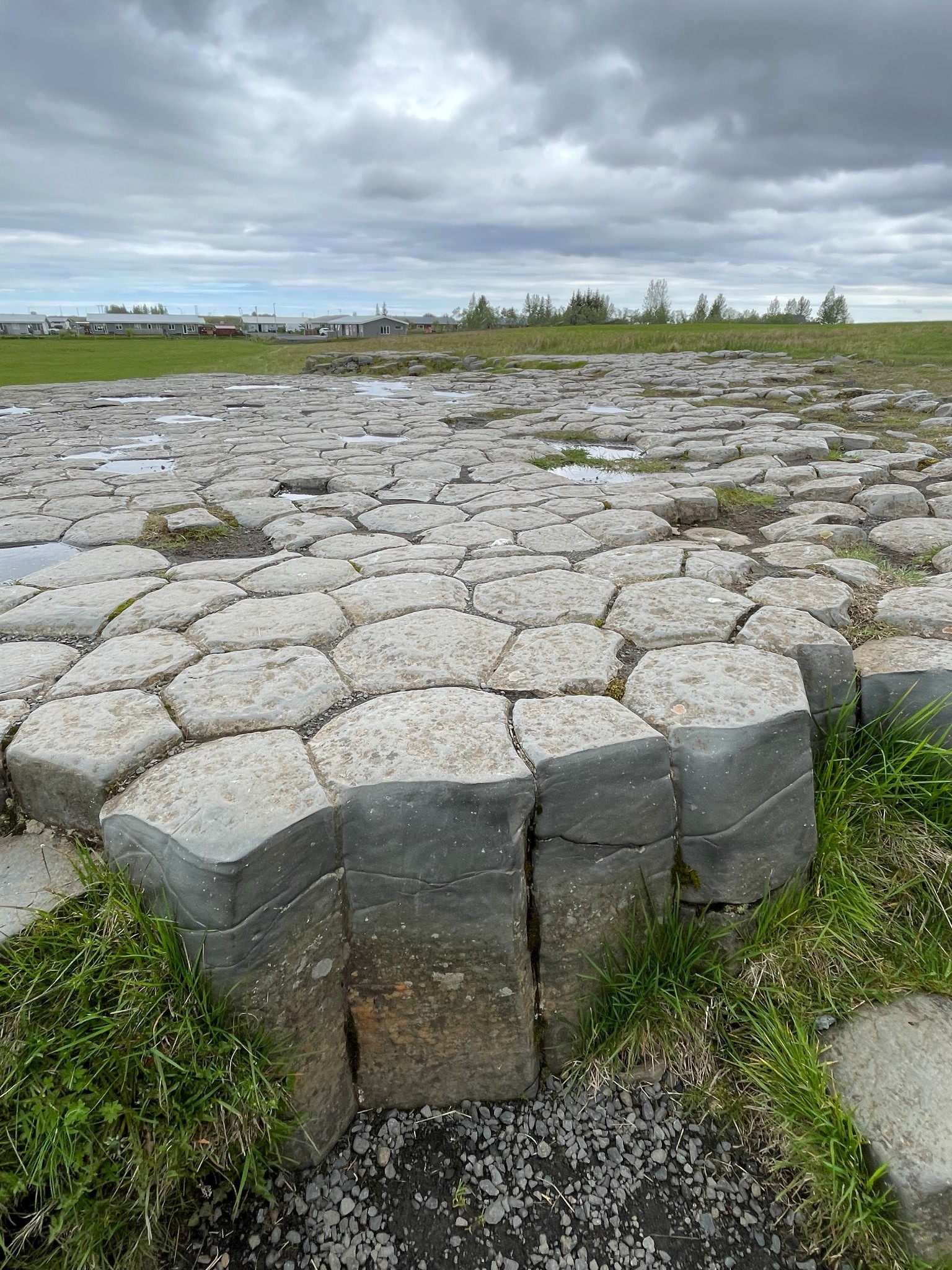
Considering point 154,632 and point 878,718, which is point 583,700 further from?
point 154,632

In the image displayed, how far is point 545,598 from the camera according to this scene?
237 cm

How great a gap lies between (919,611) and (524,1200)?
199 cm

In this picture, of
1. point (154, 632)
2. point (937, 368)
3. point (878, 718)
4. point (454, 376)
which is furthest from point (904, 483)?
point (454, 376)

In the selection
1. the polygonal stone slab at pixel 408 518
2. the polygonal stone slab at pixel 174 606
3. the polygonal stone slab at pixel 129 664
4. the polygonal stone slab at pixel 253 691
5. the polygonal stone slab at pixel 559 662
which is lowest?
the polygonal stone slab at pixel 408 518

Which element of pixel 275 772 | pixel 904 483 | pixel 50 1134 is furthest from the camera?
pixel 904 483

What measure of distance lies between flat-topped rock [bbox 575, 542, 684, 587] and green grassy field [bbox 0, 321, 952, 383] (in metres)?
11.8

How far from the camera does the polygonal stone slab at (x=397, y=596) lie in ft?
7.52

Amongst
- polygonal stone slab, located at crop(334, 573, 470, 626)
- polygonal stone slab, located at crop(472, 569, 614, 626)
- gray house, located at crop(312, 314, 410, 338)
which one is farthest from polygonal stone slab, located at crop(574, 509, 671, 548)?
gray house, located at crop(312, 314, 410, 338)

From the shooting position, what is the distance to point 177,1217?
1.37 metres

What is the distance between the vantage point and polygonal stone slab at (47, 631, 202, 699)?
1873mm

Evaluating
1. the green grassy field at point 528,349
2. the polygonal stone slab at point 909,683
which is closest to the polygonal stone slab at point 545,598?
the polygonal stone slab at point 909,683

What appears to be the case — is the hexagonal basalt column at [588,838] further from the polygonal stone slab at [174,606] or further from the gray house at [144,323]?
the gray house at [144,323]

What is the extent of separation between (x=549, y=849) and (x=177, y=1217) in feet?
3.32

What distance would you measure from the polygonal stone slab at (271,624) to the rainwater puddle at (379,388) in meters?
8.26
